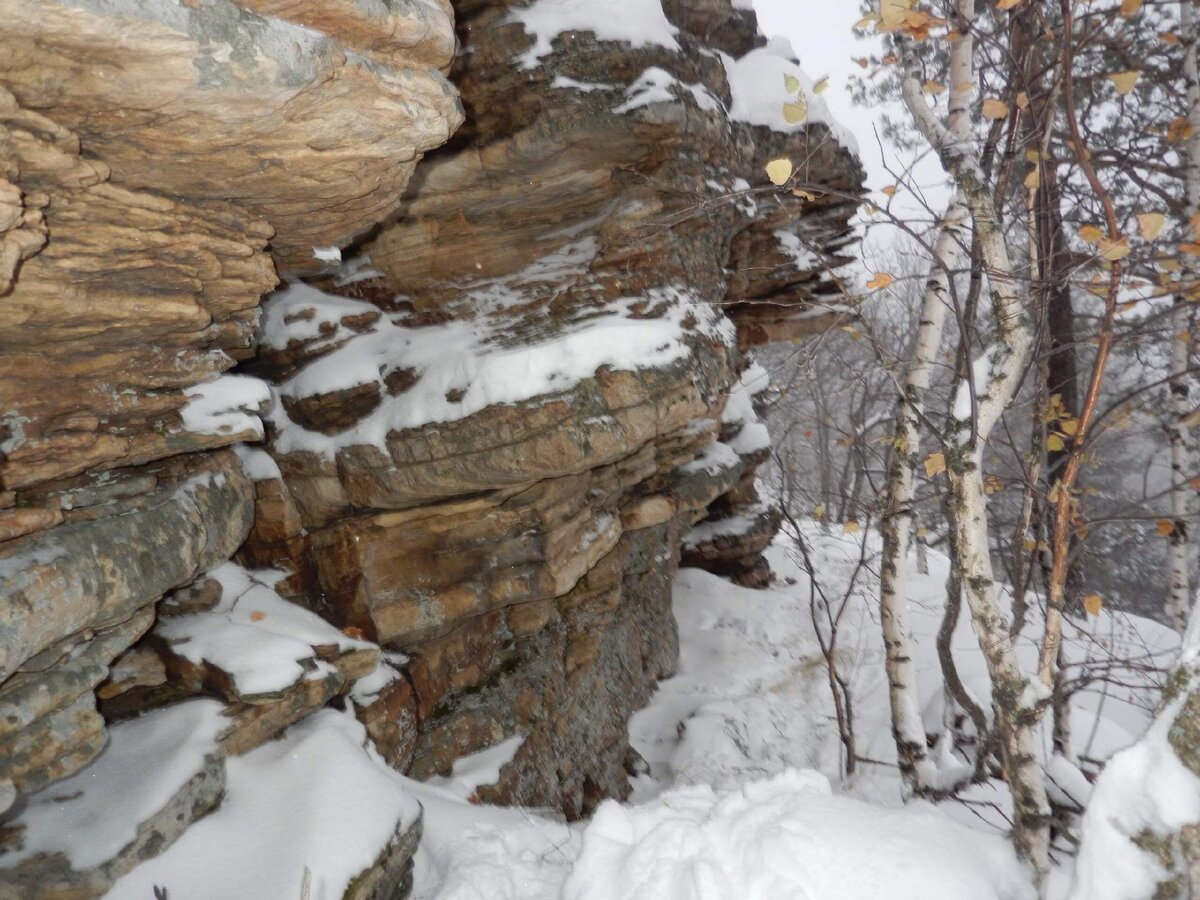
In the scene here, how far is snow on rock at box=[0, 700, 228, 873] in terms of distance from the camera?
14.6 feet

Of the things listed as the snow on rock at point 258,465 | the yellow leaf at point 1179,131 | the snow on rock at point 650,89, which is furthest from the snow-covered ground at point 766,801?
the snow on rock at point 650,89

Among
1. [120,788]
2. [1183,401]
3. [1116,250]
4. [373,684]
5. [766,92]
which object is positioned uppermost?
[766,92]

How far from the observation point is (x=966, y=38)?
16.5 ft

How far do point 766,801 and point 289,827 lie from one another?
355cm

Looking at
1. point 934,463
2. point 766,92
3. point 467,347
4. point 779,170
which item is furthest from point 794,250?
point 779,170

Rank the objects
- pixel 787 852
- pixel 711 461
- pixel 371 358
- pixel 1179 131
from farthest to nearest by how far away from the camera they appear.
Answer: pixel 711 461, pixel 371 358, pixel 1179 131, pixel 787 852

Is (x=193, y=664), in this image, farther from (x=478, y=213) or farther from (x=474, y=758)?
(x=478, y=213)

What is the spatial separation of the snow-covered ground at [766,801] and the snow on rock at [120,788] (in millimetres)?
2136

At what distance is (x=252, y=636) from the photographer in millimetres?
6082

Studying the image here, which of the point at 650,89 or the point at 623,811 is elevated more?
the point at 650,89

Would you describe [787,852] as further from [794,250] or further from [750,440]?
[750,440]

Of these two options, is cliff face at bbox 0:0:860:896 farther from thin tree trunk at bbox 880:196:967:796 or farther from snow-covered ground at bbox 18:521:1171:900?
thin tree trunk at bbox 880:196:967:796

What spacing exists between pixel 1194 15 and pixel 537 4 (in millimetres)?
7461

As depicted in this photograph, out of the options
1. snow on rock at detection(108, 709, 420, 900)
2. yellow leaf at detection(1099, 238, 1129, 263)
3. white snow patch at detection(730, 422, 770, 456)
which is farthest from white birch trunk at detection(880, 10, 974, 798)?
white snow patch at detection(730, 422, 770, 456)
